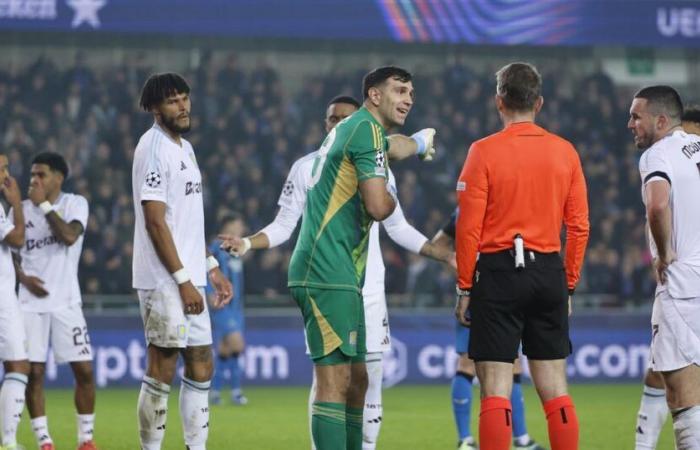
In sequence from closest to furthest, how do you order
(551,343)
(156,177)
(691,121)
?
(551,343)
(156,177)
(691,121)

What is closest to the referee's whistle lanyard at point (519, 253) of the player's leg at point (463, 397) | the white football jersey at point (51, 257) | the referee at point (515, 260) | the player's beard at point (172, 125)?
the referee at point (515, 260)

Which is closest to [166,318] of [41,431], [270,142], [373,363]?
[373,363]

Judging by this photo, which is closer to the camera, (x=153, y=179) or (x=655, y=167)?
(x=655, y=167)

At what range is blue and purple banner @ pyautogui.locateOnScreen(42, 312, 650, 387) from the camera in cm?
1659

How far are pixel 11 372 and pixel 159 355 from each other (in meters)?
1.91

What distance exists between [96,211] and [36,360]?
10429 mm

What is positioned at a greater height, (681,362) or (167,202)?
(167,202)

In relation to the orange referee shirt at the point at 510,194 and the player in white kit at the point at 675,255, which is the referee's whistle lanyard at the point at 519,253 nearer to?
the orange referee shirt at the point at 510,194

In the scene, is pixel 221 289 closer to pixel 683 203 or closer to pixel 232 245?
pixel 232 245

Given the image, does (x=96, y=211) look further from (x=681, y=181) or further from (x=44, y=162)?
(x=681, y=181)

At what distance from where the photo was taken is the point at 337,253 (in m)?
6.67

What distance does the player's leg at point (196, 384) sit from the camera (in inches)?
298

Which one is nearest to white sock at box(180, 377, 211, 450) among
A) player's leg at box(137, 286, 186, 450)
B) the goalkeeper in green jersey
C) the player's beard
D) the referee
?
player's leg at box(137, 286, 186, 450)

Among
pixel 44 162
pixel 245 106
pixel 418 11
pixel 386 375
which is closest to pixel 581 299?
pixel 386 375
